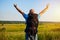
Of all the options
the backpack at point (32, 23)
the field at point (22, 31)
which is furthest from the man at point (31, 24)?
the field at point (22, 31)

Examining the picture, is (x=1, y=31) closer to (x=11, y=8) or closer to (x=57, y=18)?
(x=11, y=8)

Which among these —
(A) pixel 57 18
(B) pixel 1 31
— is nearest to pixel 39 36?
(A) pixel 57 18

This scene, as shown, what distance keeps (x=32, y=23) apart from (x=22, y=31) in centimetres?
26

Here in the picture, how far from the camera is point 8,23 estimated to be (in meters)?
3.27

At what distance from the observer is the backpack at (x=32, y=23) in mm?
3071

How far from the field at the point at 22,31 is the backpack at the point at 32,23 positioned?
0.13 m

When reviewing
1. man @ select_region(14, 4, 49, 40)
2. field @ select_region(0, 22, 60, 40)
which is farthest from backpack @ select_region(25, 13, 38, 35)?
field @ select_region(0, 22, 60, 40)

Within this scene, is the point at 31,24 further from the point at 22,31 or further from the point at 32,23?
the point at 22,31

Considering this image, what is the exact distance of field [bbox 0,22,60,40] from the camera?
3.22 metres

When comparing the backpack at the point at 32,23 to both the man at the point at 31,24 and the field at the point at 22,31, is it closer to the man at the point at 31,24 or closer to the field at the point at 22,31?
the man at the point at 31,24

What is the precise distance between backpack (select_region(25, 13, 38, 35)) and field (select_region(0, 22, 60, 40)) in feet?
0.41

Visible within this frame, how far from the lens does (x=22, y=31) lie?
10.5 ft

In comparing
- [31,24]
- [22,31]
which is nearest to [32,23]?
[31,24]

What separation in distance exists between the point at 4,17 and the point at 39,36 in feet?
2.26
